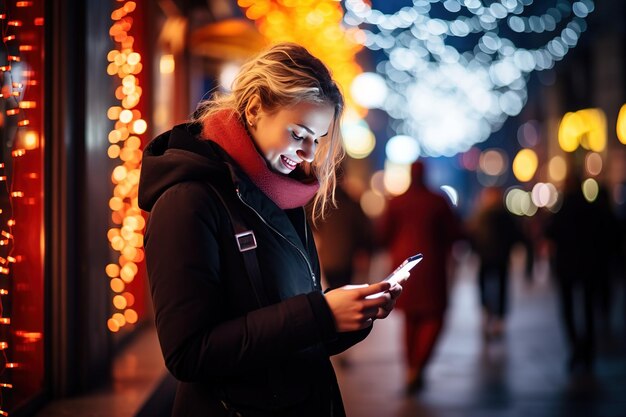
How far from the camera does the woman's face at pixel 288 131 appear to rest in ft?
7.30

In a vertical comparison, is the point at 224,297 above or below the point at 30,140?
below

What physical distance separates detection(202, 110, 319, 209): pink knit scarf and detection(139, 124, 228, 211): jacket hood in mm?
43

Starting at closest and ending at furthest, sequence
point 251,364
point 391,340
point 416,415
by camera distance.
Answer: point 251,364 < point 416,415 < point 391,340

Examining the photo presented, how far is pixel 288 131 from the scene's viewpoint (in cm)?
224

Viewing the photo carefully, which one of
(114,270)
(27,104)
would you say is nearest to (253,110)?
(27,104)

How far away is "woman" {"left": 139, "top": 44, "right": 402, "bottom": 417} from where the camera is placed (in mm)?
1940

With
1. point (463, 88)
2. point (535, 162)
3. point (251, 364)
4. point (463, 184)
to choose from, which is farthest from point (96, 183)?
point (463, 184)

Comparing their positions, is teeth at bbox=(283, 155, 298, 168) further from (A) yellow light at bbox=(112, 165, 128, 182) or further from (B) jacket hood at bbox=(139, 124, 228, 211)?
(A) yellow light at bbox=(112, 165, 128, 182)

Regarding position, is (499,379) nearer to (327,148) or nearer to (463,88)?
(327,148)

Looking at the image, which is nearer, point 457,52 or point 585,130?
point 457,52

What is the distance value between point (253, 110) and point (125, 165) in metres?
4.91

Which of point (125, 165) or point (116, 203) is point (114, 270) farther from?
point (125, 165)

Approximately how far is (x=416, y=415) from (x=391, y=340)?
3.79 metres

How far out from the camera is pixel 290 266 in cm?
217
